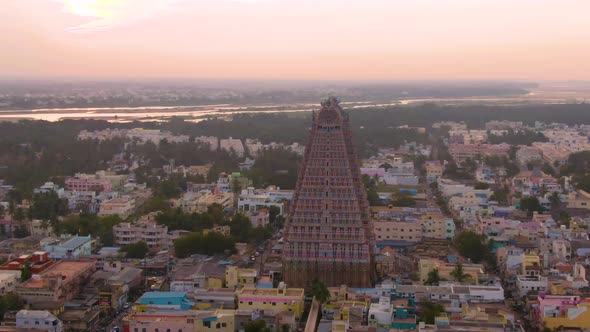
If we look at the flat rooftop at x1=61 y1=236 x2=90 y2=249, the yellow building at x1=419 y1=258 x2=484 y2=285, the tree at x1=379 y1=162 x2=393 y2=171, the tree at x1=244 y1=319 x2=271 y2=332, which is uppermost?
the tree at x1=244 y1=319 x2=271 y2=332

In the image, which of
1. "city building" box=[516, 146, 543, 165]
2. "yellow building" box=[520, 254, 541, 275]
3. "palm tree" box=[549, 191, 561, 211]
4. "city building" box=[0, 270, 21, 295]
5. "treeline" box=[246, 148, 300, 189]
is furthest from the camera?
"city building" box=[516, 146, 543, 165]

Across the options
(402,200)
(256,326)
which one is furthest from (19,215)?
(402,200)

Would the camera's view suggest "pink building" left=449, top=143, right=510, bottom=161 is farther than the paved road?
Yes

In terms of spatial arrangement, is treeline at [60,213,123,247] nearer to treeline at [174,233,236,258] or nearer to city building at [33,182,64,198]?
treeline at [174,233,236,258]

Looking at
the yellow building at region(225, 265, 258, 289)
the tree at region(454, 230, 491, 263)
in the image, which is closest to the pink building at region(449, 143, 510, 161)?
the tree at region(454, 230, 491, 263)

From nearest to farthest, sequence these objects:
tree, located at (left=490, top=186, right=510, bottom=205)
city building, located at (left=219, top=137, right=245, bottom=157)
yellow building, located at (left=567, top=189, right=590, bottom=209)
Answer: yellow building, located at (left=567, top=189, right=590, bottom=209), tree, located at (left=490, top=186, right=510, bottom=205), city building, located at (left=219, top=137, right=245, bottom=157)

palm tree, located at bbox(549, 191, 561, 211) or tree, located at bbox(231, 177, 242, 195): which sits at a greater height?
palm tree, located at bbox(549, 191, 561, 211)

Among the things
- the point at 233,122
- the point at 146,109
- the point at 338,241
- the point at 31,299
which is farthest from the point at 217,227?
the point at 146,109
